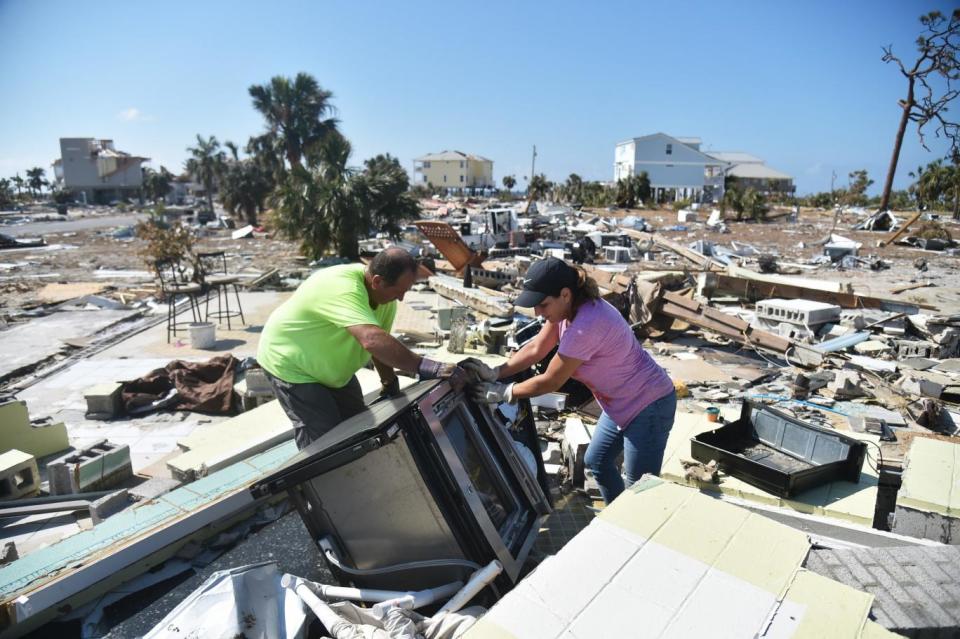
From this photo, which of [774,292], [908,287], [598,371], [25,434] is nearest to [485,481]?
[598,371]

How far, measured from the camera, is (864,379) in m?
7.12

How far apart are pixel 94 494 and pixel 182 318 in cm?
810

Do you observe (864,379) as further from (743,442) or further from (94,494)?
(94,494)

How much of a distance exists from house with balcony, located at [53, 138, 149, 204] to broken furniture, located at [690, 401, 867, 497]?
87.1 m

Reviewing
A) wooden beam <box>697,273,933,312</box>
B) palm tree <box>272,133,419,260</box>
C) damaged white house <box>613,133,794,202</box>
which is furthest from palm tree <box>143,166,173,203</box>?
wooden beam <box>697,273,933,312</box>

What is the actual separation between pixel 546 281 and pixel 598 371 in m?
0.55

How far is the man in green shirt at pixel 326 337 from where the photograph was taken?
2693mm

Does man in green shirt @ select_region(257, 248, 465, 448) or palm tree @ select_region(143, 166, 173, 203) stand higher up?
palm tree @ select_region(143, 166, 173, 203)

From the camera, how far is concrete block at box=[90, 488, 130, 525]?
342 cm

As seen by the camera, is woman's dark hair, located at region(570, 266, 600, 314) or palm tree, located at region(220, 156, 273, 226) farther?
palm tree, located at region(220, 156, 273, 226)

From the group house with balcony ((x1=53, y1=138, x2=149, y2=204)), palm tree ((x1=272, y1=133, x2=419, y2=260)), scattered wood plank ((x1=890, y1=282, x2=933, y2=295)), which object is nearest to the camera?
scattered wood plank ((x1=890, y1=282, x2=933, y2=295))

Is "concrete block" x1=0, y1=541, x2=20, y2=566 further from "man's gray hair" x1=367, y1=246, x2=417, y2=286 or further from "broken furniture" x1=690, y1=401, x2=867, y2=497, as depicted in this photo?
"broken furniture" x1=690, y1=401, x2=867, y2=497

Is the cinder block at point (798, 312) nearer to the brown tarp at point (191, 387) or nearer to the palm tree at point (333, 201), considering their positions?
the brown tarp at point (191, 387)

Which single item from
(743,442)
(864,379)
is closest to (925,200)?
(864,379)
